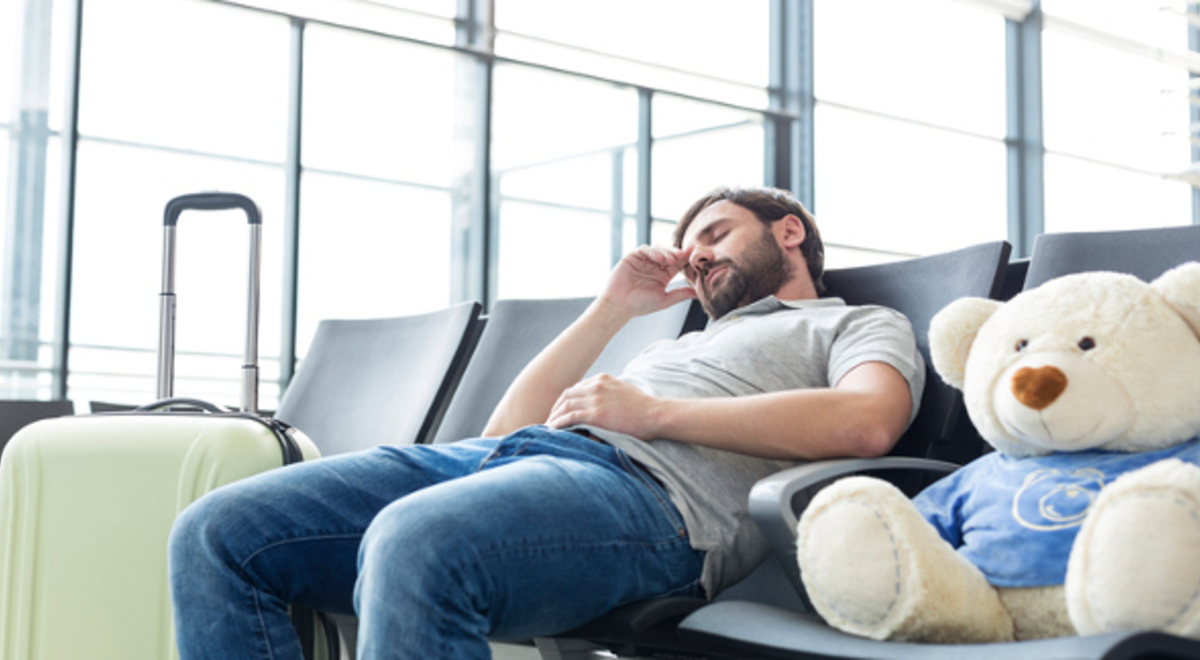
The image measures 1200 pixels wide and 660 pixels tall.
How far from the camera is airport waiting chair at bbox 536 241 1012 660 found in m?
1.14

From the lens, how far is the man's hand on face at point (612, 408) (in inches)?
53.4

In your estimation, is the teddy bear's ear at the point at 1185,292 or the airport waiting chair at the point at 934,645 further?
the teddy bear's ear at the point at 1185,292

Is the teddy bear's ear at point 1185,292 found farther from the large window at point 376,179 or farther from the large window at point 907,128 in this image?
the large window at point 907,128

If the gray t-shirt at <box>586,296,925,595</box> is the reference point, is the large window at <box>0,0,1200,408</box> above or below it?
above

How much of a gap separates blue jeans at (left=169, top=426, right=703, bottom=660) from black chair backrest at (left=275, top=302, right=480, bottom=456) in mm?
836

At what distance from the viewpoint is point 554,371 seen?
1.82 meters

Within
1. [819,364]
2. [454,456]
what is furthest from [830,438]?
[454,456]

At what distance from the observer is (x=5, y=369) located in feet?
12.3

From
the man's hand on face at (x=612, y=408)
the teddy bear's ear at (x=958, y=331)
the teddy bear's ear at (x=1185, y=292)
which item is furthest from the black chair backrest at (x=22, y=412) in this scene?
the teddy bear's ear at (x=1185, y=292)

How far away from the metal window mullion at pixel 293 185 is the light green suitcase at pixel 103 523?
238 cm

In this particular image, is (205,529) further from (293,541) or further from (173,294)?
(173,294)

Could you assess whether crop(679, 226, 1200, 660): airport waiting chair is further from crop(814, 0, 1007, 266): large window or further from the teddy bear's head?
crop(814, 0, 1007, 266): large window

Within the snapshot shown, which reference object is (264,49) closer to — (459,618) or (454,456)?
(454,456)

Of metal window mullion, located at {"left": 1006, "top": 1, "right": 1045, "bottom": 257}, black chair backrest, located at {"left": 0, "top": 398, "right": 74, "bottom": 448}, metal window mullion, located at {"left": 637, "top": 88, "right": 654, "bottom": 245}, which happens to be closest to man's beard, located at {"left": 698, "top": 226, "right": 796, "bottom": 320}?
black chair backrest, located at {"left": 0, "top": 398, "right": 74, "bottom": 448}
